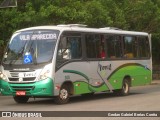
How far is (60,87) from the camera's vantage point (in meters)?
16.9

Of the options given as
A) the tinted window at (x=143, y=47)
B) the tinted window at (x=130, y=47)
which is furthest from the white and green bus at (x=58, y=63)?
the tinted window at (x=143, y=47)

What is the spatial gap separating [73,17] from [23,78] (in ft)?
28.4

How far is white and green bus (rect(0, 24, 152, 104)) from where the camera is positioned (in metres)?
16.6

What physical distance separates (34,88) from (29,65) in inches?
32.6

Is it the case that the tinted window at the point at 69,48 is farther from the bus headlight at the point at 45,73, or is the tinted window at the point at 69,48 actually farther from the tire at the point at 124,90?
the tire at the point at 124,90

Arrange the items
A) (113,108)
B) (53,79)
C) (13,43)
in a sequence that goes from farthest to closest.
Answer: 1. (13,43)
2. (53,79)
3. (113,108)

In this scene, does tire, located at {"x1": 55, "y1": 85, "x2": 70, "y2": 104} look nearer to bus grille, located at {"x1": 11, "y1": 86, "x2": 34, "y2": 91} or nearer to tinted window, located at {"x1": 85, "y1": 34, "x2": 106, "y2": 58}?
bus grille, located at {"x1": 11, "y1": 86, "x2": 34, "y2": 91}

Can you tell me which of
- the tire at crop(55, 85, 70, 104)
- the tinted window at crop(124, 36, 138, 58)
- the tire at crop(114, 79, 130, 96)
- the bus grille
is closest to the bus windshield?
the bus grille

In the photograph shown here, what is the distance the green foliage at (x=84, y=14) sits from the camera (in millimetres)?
24234

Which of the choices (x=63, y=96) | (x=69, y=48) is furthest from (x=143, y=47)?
(x=63, y=96)

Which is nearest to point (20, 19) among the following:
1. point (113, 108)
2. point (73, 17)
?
point (73, 17)

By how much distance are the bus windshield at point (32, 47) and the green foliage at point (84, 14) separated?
5875mm

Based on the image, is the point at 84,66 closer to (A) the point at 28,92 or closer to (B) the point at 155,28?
(A) the point at 28,92

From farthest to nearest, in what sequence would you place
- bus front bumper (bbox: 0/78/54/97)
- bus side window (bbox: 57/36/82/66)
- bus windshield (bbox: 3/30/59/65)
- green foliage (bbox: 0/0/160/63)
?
green foliage (bbox: 0/0/160/63), bus side window (bbox: 57/36/82/66), bus windshield (bbox: 3/30/59/65), bus front bumper (bbox: 0/78/54/97)
